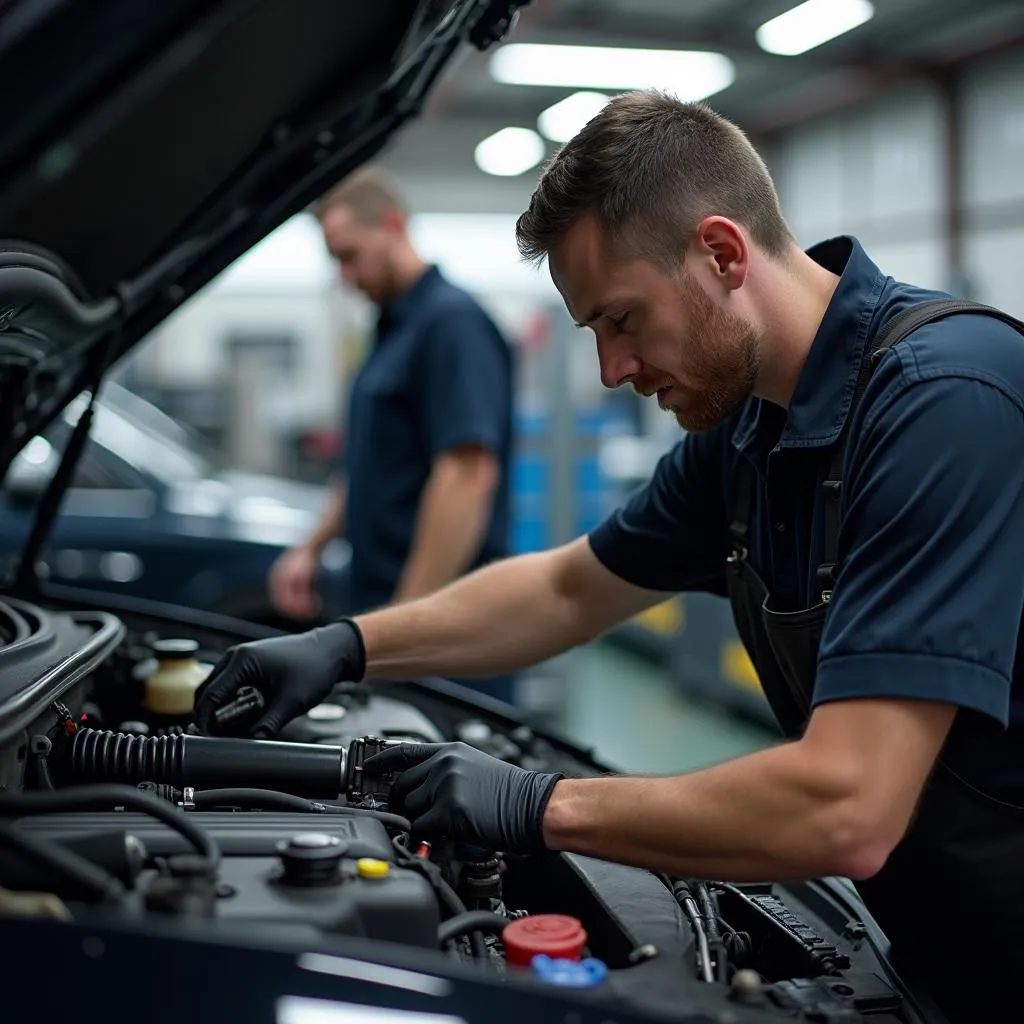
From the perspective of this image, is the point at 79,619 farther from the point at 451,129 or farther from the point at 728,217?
the point at 451,129

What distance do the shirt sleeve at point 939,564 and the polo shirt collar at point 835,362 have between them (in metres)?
0.19

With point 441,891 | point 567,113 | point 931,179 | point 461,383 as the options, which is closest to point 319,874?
point 441,891

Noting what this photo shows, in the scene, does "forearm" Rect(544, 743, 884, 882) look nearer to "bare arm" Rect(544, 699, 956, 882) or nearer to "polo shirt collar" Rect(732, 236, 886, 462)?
"bare arm" Rect(544, 699, 956, 882)

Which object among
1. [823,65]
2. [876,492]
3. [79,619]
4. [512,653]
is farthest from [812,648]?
[823,65]

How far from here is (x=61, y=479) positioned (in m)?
1.86

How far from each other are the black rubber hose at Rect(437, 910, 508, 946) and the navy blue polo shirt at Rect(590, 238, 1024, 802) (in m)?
0.36

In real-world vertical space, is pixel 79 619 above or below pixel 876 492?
below

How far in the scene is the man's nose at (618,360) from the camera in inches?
53.6

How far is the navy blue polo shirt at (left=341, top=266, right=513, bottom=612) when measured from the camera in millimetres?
2752

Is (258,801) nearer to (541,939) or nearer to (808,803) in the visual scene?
(541,939)

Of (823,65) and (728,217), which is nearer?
(728,217)

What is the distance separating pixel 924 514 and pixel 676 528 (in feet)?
2.18

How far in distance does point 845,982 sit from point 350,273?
7.07 ft

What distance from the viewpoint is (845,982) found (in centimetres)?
119
